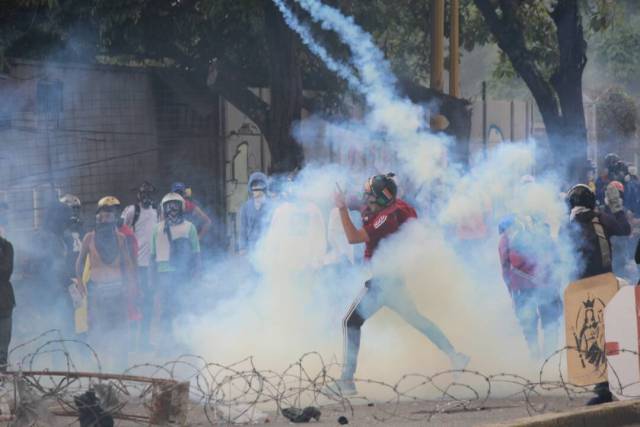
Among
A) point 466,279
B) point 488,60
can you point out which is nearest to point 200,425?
point 466,279

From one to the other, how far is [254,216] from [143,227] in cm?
128

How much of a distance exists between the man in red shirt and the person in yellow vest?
272cm

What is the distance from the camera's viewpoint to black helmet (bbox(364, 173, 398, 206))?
10.2m

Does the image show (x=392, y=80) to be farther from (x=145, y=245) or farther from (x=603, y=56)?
(x=603, y=56)

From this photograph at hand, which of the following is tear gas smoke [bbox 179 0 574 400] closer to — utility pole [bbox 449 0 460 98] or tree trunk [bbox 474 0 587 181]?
tree trunk [bbox 474 0 587 181]

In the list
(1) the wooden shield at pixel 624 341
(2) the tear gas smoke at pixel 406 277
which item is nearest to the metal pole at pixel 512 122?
(2) the tear gas smoke at pixel 406 277

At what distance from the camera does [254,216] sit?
13.1 m

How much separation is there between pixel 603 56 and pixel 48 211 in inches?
1772

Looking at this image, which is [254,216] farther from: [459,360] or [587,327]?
[587,327]

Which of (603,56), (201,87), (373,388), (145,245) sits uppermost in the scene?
(603,56)

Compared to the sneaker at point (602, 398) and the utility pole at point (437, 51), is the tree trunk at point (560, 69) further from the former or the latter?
the sneaker at point (602, 398)

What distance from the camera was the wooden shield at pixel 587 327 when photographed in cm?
879

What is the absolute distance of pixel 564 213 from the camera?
11.4 metres

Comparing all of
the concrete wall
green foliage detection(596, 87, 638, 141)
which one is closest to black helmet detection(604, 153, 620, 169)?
the concrete wall
